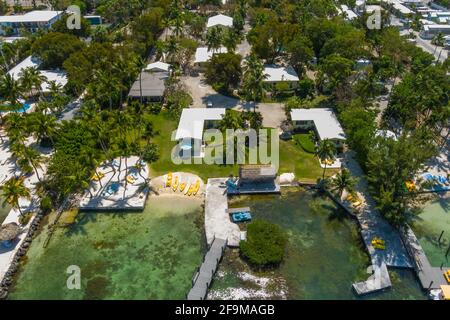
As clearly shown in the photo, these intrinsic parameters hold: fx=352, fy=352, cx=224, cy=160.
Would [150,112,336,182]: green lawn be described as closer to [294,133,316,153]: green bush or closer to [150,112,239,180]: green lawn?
[150,112,239,180]: green lawn

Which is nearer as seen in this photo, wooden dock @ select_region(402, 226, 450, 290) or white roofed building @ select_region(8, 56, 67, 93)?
wooden dock @ select_region(402, 226, 450, 290)

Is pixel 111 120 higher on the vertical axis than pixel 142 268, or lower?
higher

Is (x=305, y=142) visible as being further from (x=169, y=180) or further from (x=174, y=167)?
(x=169, y=180)

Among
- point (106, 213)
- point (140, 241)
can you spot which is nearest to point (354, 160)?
point (140, 241)

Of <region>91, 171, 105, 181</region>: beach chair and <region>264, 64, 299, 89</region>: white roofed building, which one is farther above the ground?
<region>264, 64, 299, 89</region>: white roofed building

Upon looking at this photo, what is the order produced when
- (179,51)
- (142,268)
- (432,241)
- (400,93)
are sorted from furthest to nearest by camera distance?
(179,51), (400,93), (432,241), (142,268)

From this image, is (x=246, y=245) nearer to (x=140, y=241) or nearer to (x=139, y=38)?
(x=140, y=241)

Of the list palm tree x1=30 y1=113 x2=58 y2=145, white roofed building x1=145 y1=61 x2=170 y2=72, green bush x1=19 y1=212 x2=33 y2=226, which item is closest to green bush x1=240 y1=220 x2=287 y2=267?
green bush x1=19 y1=212 x2=33 y2=226

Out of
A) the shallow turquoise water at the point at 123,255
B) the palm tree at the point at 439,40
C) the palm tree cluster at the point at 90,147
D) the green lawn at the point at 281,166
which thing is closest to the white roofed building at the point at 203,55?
the palm tree cluster at the point at 90,147
